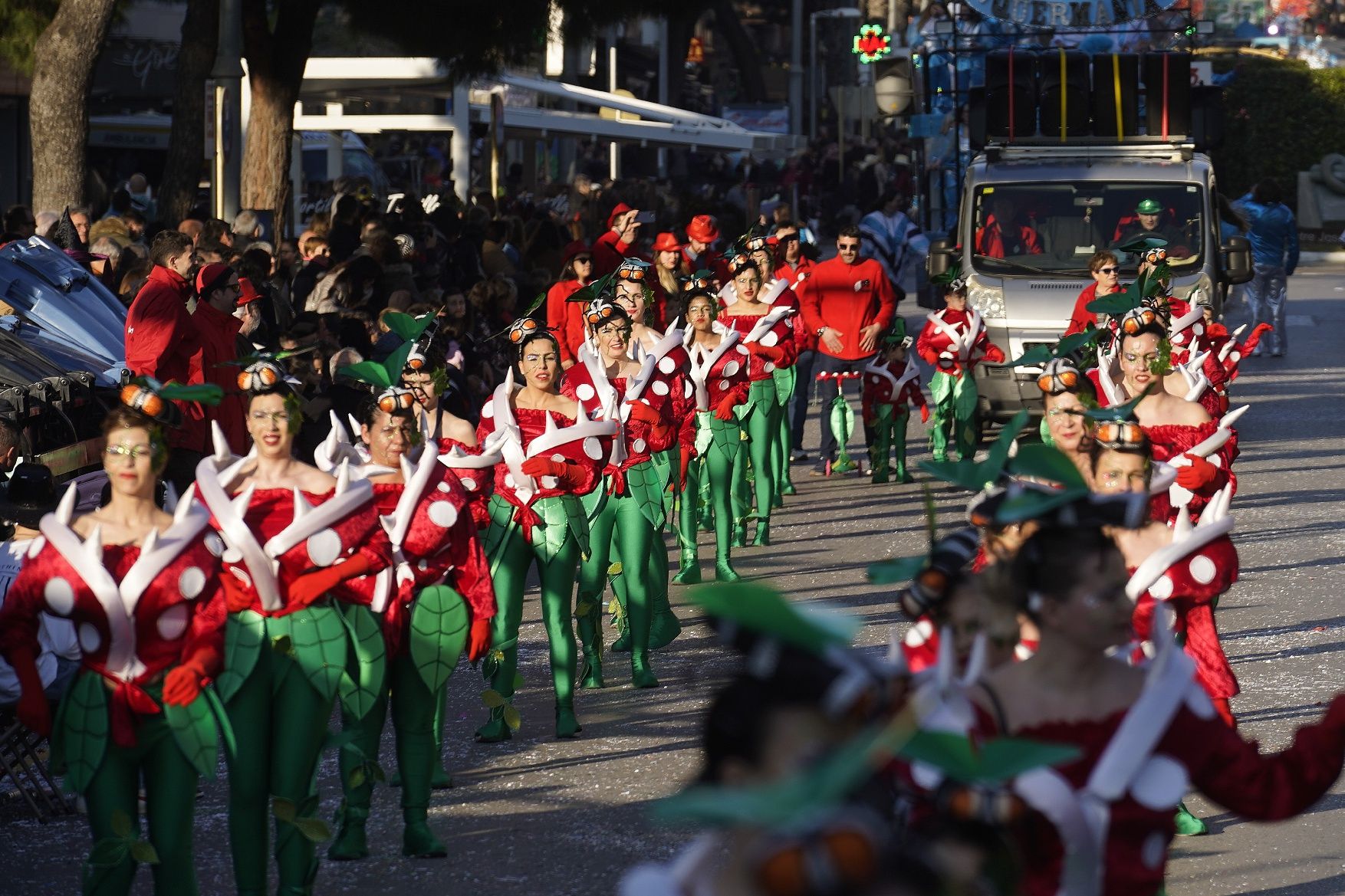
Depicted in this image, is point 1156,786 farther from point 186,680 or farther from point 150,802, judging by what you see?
point 150,802

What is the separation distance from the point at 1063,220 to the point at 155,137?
1330 cm

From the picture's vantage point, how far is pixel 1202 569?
20.6ft

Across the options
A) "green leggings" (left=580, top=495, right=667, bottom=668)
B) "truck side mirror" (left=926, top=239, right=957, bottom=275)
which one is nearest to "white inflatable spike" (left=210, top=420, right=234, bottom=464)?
"green leggings" (left=580, top=495, right=667, bottom=668)

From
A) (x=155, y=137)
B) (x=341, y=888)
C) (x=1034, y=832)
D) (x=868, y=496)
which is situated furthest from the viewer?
(x=155, y=137)

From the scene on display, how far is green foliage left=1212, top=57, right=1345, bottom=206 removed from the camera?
41.2 m

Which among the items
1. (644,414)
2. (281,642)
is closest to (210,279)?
(644,414)

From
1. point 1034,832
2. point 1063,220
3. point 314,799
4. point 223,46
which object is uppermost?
point 223,46

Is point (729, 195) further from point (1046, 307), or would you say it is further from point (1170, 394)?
point (1170, 394)

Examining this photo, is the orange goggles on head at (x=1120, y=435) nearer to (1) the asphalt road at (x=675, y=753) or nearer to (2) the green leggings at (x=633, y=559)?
(1) the asphalt road at (x=675, y=753)

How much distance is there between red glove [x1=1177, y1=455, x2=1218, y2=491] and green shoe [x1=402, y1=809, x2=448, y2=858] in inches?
114

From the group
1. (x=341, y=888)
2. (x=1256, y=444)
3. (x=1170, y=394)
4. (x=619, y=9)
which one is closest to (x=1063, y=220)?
(x=1256, y=444)

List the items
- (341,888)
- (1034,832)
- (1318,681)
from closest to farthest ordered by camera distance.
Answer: (1034,832)
(341,888)
(1318,681)

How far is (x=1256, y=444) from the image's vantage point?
1744 cm

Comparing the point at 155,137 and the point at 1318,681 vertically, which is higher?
the point at 155,137
